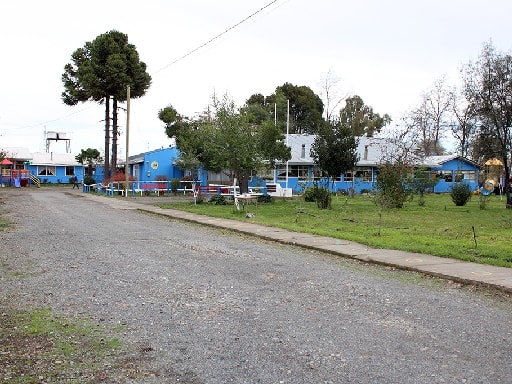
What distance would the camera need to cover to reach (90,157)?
210 ft

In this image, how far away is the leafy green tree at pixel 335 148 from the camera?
32.4 meters

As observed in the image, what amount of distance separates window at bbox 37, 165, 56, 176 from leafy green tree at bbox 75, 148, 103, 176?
493 cm

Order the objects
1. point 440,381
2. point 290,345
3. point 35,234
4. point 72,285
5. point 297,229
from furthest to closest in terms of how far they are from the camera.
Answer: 1. point 297,229
2. point 35,234
3. point 72,285
4. point 290,345
5. point 440,381

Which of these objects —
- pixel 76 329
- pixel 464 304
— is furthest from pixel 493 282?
pixel 76 329

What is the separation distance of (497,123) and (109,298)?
90.2 feet

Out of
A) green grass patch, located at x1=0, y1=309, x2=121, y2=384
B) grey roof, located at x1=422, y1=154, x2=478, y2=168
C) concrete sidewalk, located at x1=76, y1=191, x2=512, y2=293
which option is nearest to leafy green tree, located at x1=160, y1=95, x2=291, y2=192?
concrete sidewalk, located at x1=76, y1=191, x2=512, y2=293

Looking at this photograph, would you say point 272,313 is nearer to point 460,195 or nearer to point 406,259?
point 406,259

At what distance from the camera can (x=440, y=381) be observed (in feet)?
14.1

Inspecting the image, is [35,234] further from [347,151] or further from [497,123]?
[497,123]

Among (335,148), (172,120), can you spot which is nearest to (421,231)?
(335,148)

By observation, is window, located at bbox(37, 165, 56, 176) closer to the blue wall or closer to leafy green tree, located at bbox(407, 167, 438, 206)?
the blue wall

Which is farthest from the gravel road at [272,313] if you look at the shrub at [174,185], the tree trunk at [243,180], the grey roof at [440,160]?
the grey roof at [440,160]

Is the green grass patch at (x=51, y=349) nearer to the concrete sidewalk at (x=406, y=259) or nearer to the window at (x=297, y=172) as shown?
the concrete sidewalk at (x=406, y=259)

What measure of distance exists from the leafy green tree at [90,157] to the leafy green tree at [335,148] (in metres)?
38.6
